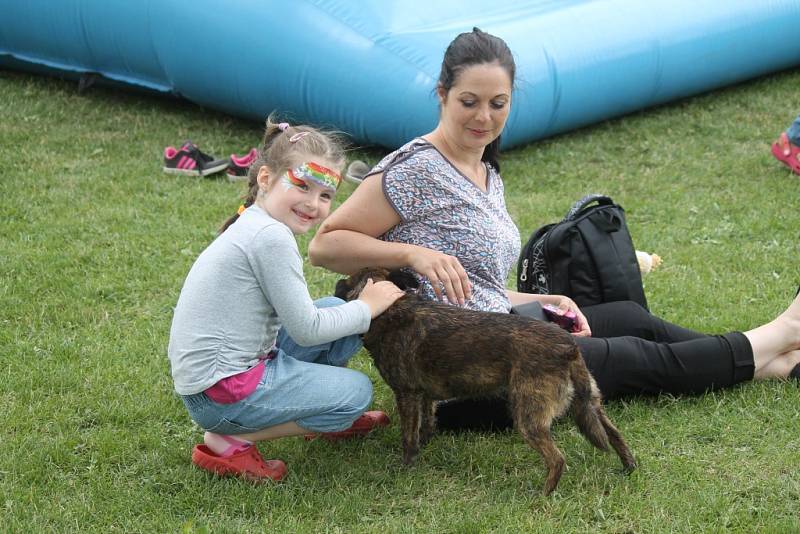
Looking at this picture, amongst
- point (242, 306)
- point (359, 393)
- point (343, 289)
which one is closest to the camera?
point (242, 306)

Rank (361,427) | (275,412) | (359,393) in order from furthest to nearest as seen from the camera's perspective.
Result: (361,427)
(359,393)
(275,412)

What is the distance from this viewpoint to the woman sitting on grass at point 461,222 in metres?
3.81

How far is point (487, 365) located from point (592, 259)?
48.3 inches

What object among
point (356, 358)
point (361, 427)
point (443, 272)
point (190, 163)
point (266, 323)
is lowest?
point (190, 163)

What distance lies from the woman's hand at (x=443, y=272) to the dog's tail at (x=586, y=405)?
47cm

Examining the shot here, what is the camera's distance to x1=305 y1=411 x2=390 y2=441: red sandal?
4125mm

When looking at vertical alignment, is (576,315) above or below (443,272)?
below

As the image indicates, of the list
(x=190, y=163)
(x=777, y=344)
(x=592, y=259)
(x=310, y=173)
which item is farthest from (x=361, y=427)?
(x=190, y=163)

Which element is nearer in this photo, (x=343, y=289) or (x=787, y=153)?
(x=343, y=289)

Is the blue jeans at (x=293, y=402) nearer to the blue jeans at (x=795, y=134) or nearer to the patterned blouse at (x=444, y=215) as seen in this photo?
the patterned blouse at (x=444, y=215)

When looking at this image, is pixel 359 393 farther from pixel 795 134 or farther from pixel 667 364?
pixel 795 134

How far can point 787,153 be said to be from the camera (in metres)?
7.33

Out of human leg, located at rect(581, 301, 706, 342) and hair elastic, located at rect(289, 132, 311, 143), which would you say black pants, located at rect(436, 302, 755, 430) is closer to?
human leg, located at rect(581, 301, 706, 342)

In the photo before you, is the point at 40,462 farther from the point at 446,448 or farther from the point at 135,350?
the point at 446,448
